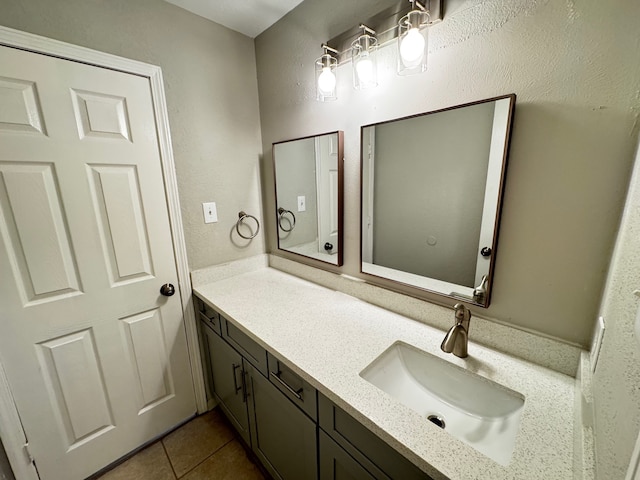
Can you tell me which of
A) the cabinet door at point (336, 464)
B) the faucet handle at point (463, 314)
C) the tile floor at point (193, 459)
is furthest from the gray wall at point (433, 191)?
the tile floor at point (193, 459)

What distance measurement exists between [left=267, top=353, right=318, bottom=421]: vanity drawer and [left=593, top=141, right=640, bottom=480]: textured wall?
67 cm

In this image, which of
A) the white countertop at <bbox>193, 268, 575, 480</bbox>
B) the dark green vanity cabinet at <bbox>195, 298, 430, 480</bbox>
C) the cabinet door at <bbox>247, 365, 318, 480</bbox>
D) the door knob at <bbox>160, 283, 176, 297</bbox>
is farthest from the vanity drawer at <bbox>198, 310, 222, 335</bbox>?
the cabinet door at <bbox>247, 365, 318, 480</bbox>

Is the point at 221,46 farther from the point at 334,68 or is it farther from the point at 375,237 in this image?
Answer: the point at 375,237

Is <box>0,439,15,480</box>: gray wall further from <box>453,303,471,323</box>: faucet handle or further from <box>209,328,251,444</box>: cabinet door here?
<box>453,303,471,323</box>: faucet handle

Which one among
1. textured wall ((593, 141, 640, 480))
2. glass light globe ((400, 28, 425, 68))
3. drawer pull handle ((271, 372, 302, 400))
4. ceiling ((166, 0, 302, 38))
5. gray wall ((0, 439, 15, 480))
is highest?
ceiling ((166, 0, 302, 38))

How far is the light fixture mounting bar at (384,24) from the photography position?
90cm

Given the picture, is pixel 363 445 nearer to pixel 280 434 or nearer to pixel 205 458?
pixel 280 434

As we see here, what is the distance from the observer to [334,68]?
4.07 feet

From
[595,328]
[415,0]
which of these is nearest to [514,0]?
[415,0]

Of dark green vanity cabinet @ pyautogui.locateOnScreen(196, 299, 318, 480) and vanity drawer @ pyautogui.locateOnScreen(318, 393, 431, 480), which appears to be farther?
dark green vanity cabinet @ pyautogui.locateOnScreen(196, 299, 318, 480)

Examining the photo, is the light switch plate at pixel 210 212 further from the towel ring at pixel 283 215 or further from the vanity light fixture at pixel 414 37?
the vanity light fixture at pixel 414 37

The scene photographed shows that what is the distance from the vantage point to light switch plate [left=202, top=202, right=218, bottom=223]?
5.03ft

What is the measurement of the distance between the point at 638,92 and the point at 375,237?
2.89 feet

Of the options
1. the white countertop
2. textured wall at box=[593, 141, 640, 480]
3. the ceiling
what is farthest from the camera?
the ceiling
